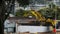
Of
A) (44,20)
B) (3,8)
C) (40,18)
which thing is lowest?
(44,20)

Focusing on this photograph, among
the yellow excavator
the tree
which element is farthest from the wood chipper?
the tree

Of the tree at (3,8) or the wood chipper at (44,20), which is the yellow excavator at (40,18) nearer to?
the wood chipper at (44,20)

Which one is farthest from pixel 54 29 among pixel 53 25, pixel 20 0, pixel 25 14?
pixel 20 0

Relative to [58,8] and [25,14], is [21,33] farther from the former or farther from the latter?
[58,8]

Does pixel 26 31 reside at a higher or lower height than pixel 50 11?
lower

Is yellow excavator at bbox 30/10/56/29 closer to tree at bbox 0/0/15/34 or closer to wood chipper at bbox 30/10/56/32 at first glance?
wood chipper at bbox 30/10/56/32

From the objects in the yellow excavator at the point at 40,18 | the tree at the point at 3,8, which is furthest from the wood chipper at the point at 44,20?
the tree at the point at 3,8

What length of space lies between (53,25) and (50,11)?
4.23ft

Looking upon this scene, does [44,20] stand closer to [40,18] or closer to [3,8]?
[40,18]

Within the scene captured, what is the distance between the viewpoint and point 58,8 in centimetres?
1706

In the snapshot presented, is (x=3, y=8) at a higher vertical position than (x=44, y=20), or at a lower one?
higher

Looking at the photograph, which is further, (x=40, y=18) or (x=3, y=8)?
(x=40, y=18)

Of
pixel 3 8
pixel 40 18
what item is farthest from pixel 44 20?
pixel 3 8

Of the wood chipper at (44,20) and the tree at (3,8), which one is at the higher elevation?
the tree at (3,8)
